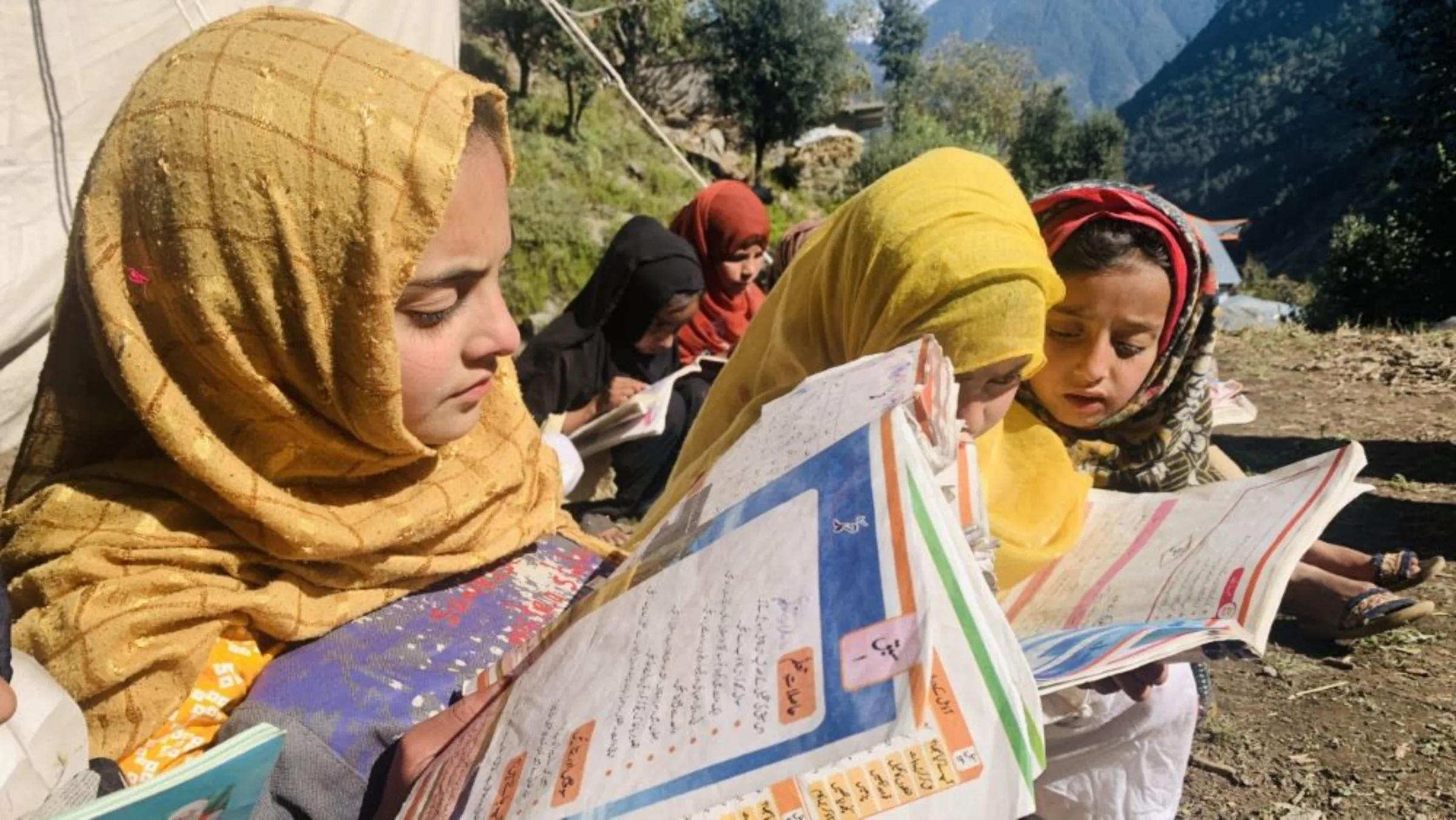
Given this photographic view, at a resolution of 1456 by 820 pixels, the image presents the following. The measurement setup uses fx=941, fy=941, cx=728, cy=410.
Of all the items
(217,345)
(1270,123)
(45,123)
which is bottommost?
(1270,123)

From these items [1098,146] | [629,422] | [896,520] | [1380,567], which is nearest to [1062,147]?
[1098,146]

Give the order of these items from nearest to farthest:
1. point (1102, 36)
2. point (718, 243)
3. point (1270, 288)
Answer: point (718, 243)
point (1270, 288)
point (1102, 36)

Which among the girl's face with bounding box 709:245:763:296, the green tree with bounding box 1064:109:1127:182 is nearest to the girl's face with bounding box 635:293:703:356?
the girl's face with bounding box 709:245:763:296

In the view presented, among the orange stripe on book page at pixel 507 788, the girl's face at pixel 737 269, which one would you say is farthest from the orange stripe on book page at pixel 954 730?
the girl's face at pixel 737 269

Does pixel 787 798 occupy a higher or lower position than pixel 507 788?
higher

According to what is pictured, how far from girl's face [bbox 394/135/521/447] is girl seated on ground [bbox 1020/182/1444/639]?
1035mm

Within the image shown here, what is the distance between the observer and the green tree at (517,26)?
1476cm

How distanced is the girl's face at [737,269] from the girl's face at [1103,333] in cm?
250

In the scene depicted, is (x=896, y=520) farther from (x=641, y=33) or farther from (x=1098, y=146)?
(x=1098, y=146)

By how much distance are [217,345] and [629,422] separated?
6.13 ft

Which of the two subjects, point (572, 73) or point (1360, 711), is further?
point (572, 73)

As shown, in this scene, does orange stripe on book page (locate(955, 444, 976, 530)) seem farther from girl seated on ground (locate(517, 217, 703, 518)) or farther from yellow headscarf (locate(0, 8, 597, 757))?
girl seated on ground (locate(517, 217, 703, 518))

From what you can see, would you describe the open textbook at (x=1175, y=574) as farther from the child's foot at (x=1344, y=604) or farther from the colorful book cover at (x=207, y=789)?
the colorful book cover at (x=207, y=789)

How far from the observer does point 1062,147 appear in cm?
3369
